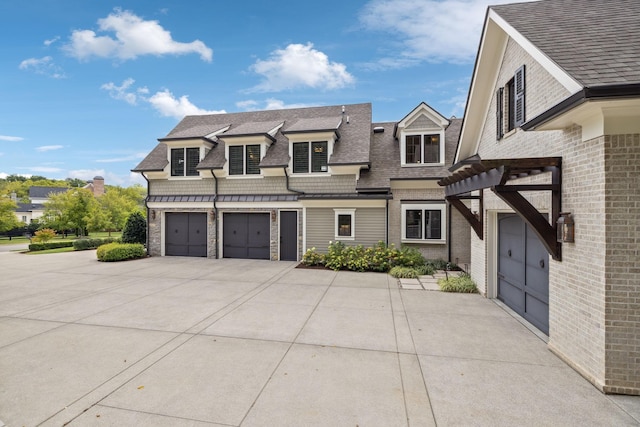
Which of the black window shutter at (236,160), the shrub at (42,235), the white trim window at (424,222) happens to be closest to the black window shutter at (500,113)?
the white trim window at (424,222)

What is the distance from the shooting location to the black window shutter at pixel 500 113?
6.99 meters

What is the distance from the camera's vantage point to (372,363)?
4.30 metres

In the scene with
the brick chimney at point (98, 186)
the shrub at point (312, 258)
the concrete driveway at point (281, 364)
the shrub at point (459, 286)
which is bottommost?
the concrete driveway at point (281, 364)

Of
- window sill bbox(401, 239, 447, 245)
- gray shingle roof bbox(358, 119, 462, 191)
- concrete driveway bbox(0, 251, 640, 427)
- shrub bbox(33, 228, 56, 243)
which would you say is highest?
gray shingle roof bbox(358, 119, 462, 191)

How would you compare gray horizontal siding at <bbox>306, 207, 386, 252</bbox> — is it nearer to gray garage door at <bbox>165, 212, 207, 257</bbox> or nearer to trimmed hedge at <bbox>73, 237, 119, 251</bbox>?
gray garage door at <bbox>165, 212, 207, 257</bbox>

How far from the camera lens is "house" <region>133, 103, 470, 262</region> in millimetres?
12766

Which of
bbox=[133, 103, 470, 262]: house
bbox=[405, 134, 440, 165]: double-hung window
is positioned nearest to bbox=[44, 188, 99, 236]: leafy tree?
bbox=[133, 103, 470, 262]: house

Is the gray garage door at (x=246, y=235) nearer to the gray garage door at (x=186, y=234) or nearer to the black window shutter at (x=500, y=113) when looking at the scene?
the gray garage door at (x=186, y=234)

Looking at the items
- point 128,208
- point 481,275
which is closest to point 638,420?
point 481,275

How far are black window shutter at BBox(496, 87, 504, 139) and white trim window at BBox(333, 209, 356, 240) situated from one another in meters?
6.89

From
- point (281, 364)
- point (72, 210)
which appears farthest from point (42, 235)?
point (281, 364)

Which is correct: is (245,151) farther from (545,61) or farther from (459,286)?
(545,61)

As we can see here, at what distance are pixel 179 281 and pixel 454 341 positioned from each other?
346 inches

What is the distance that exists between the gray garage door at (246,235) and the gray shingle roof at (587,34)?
11999 millimetres
